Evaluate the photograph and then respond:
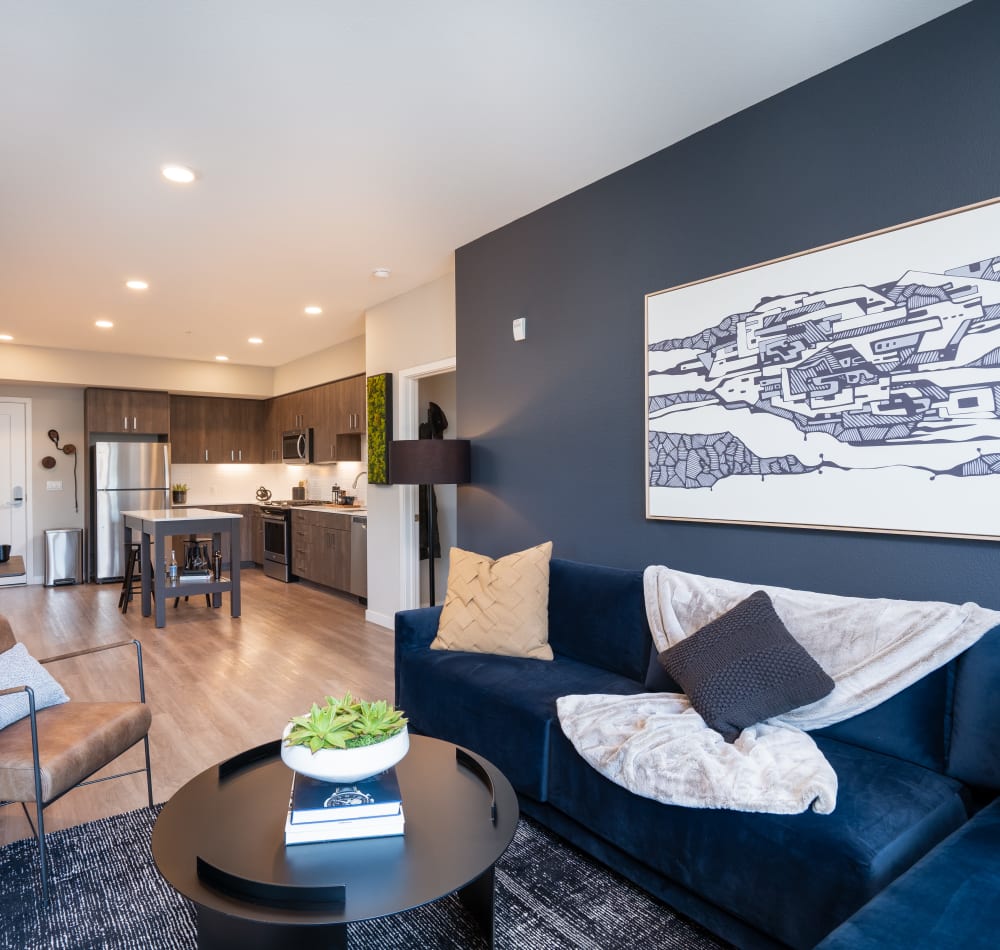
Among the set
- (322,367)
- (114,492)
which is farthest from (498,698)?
(114,492)

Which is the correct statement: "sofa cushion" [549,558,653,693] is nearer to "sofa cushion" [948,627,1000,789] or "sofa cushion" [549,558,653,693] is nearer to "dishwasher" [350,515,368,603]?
"sofa cushion" [948,627,1000,789]

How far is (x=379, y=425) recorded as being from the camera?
17.8 ft

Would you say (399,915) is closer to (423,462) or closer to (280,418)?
(423,462)

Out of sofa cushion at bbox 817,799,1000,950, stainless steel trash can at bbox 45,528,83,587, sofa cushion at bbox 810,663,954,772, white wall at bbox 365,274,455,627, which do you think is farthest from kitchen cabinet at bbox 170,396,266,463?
sofa cushion at bbox 817,799,1000,950

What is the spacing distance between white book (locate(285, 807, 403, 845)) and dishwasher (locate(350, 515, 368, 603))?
Answer: 16.1 feet

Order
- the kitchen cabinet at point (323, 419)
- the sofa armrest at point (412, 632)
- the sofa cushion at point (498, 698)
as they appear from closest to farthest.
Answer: the sofa cushion at point (498, 698), the sofa armrest at point (412, 632), the kitchen cabinet at point (323, 419)

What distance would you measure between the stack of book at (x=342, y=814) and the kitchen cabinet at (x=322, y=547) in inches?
203

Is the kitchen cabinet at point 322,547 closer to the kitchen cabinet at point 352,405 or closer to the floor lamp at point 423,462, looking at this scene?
the kitchen cabinet at point 352,405

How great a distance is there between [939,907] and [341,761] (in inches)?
48.5

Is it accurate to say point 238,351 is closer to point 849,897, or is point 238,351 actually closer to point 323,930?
point 323,930

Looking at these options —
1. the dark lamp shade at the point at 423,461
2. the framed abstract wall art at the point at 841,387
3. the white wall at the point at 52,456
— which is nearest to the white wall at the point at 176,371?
the white wall at the point at 52,456

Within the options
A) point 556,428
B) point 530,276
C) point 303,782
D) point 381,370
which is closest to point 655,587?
point 556,428

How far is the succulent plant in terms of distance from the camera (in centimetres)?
154

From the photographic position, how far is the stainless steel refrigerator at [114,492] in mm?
7809
